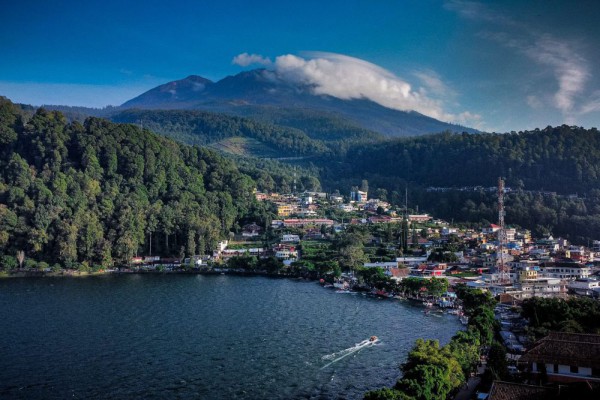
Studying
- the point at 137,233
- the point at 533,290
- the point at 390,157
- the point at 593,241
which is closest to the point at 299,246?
the point at 137,233

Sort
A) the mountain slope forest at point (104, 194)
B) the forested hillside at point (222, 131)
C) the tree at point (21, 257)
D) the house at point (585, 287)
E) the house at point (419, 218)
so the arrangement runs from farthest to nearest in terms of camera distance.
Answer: the forested hillside at point (222, 131) < the house at point (419, 218) < the mountain slope forest at point (104, 194) < the tree at point (21, 257) < the house at point (585, 287)

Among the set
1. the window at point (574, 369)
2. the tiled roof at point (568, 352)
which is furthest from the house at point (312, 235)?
the window at point (574, 369)

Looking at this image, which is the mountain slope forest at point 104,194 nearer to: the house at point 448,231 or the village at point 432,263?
the village at point 432,263

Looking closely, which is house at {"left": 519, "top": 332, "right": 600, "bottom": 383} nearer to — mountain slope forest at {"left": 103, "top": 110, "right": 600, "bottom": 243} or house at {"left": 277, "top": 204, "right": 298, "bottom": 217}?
mountain slope forest at {"left": 103, "top": 110, "right": 600, "bottom": 243}

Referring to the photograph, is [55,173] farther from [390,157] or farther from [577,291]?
[390,157]

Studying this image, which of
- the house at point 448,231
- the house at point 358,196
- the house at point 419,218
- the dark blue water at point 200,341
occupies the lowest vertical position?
the dark blue water at point 200,341

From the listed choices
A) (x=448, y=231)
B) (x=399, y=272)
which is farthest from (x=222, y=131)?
(x=399, y=272)

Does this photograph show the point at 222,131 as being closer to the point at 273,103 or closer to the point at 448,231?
the point at 273,103

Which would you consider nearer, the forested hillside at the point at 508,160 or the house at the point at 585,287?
the house at the point at 585,287
